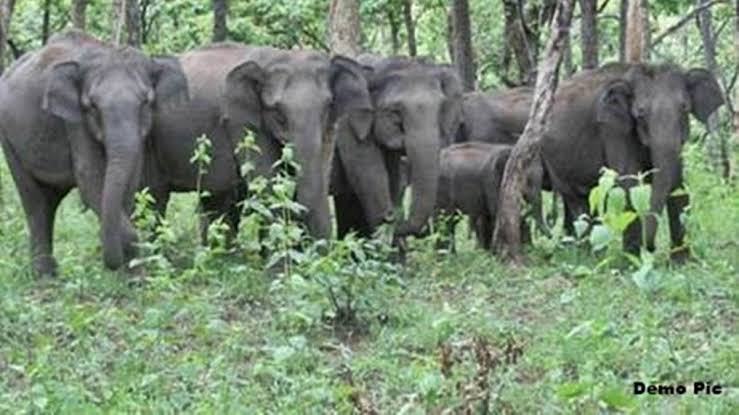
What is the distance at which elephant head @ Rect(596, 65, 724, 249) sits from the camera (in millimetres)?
10391

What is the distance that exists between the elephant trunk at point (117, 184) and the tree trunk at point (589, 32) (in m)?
7.92

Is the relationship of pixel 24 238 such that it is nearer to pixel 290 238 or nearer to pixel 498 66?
pixel 290 238

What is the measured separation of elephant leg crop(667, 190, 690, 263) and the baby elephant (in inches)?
54.9

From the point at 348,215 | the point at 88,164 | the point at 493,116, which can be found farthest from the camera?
the point at 493,116

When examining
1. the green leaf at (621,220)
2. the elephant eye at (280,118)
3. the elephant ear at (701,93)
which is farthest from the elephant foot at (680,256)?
the green leaf at (621,220)

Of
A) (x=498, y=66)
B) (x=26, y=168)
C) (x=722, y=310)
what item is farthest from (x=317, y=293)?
(x=498, y=66)

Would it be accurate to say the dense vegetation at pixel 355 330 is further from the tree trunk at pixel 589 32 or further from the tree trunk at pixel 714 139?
the tree trunk at pixel 714 139

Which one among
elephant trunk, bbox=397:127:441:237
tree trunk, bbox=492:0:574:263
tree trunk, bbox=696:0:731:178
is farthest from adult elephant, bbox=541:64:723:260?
tree trunk, bbox=696:0:731:178

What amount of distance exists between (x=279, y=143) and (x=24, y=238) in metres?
2.44

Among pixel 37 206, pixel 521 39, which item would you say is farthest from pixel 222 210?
pixel 521 39

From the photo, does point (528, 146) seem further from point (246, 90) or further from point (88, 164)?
point (88, 164)

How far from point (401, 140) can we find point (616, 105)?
1.68 meters

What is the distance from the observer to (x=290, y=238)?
739 cm

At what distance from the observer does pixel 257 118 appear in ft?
33.1
